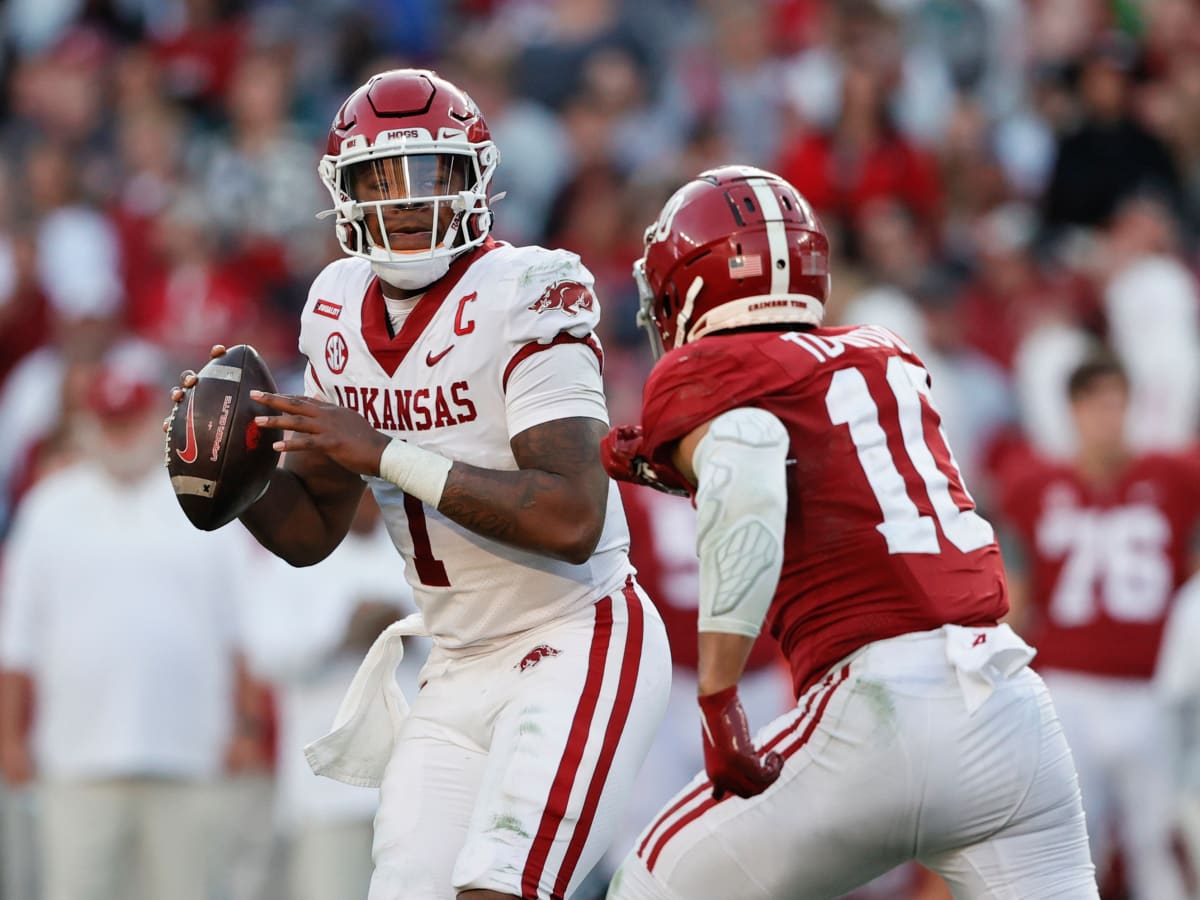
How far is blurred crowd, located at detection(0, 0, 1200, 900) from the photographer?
337 inches

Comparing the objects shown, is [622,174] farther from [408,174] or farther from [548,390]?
[548,390]

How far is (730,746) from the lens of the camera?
10.8ft

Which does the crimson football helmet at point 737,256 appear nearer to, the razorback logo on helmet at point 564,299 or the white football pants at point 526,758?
the razorback logo on helmet at point 564,299

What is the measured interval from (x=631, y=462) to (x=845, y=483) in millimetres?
414

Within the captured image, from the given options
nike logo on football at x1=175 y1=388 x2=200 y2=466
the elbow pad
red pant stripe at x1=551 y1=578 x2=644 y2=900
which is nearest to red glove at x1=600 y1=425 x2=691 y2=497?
the elbow pad

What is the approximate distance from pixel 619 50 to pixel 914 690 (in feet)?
24.3

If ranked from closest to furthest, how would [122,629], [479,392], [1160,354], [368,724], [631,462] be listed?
[631,462]
[479,392]
[368,724]
[122,629]
[1160,354]

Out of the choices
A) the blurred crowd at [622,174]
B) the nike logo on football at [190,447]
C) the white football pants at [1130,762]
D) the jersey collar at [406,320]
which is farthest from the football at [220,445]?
the white football pants at [1130,762]

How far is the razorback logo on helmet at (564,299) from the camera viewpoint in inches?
155

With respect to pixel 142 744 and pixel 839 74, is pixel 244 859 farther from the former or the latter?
pixel 839 74

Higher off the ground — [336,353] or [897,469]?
[336,353]

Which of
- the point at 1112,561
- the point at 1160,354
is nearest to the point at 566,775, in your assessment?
the point at 1112,561

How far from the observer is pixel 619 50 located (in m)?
10.4

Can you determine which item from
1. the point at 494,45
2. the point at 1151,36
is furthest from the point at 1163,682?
the point at 494,45
